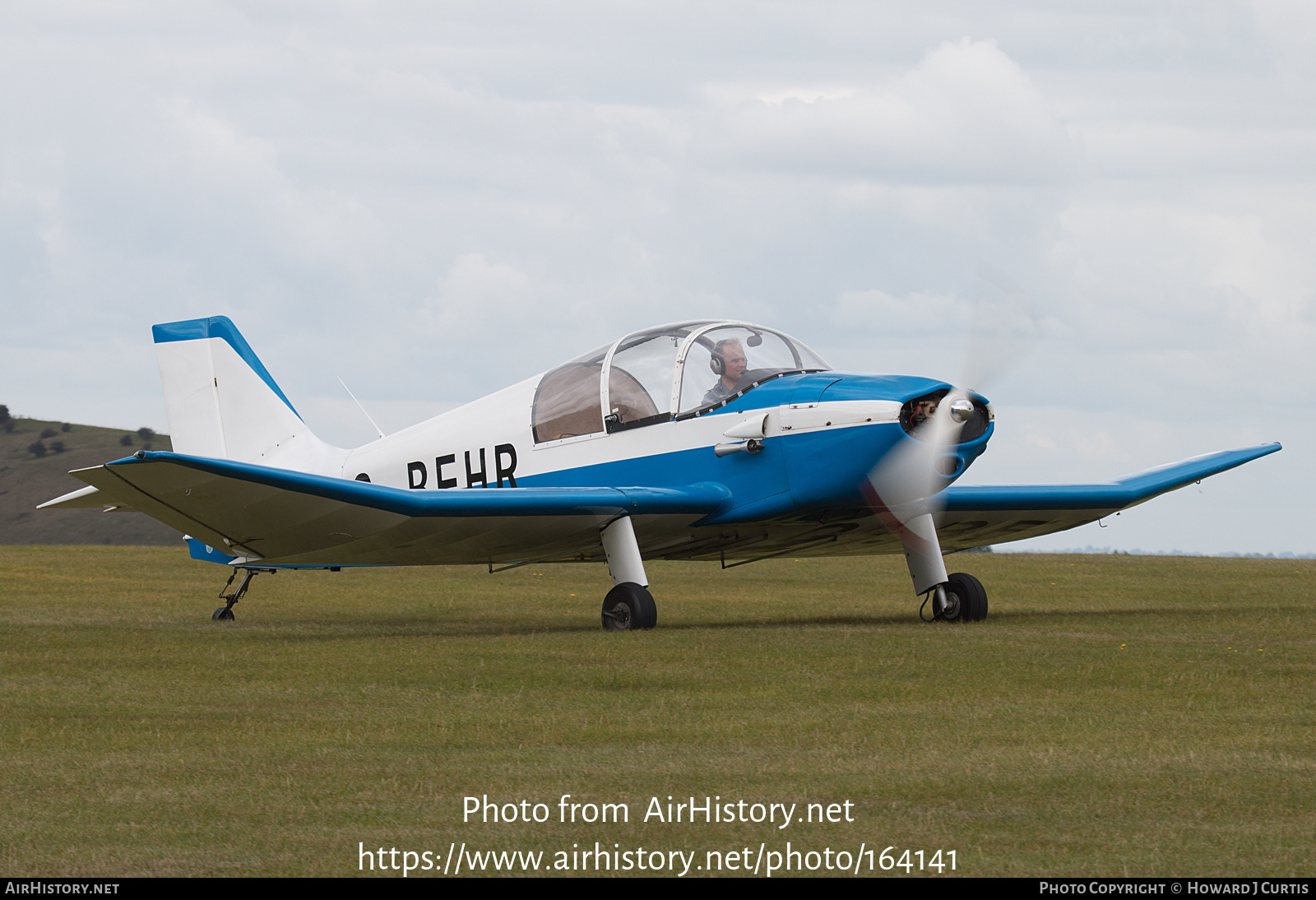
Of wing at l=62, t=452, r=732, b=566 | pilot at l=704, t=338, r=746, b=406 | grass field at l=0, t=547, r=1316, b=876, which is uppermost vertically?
pilot at l=704, t=338, r=746, b=406

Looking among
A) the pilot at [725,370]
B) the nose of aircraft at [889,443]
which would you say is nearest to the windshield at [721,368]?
the pilot at [725,370]

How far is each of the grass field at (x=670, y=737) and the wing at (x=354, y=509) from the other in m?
0.90

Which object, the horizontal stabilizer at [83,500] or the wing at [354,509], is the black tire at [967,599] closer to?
the wing at [354,509]

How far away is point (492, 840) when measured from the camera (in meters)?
5.37

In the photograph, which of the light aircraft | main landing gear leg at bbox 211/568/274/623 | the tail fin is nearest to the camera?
the light aircraft

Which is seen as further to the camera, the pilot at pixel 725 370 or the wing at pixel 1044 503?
the wing at pixel 1044 503

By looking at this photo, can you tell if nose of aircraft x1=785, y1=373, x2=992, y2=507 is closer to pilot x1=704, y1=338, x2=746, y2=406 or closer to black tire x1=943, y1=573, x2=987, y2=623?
pilot x1=704, y1=338, x2=746, y2=406

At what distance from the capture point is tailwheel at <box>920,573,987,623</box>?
46.8 feet

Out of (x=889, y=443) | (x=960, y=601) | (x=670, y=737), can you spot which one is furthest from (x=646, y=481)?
(x=670, y=737)

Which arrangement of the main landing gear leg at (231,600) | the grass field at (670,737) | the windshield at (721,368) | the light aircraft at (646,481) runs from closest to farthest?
the grass field at (670,737)
the light aircraft at (646,481)
the windshield at (721,368)
the main landing gear leg at (231,600)

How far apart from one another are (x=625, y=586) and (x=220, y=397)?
702cm

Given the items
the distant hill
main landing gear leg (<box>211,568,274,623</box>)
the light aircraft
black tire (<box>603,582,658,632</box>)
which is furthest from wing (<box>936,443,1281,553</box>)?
the distant hill

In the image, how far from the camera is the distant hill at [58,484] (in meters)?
101

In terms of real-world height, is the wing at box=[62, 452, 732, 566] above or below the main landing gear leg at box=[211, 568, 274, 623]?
above
